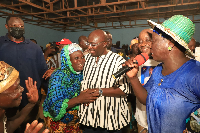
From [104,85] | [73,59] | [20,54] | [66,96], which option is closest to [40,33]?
[20,54]

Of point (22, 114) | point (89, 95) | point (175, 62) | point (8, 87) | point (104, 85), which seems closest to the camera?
point (8, 87)

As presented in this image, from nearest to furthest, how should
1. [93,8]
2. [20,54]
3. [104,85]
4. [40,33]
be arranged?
[104,85]
[20,54]
[93,8]
[40,33]

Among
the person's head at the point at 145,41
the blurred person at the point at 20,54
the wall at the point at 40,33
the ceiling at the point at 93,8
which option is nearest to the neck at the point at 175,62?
the person's head at the point at 145,41

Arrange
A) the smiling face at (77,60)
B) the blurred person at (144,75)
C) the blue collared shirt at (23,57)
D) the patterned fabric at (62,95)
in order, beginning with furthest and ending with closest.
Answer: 1. the blue collared shirt at (23,57)
2. the blurred person at (144,75)
3. the smiling face at (77,60)
4. the patterned fabric at (62,95)

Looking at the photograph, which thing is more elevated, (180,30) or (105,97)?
(180,30)

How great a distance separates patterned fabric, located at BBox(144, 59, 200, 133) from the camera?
1.14 m

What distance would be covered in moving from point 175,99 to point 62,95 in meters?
1.25

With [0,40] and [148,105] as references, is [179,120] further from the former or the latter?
[0,40]

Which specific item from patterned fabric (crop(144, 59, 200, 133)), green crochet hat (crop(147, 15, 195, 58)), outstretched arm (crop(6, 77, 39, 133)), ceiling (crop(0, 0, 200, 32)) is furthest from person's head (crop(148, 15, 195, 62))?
ceiling (crop(0, 0, 200, 32))

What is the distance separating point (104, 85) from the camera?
1.92 meters

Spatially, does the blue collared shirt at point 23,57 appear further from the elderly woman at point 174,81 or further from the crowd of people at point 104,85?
the elderly woman at point 174,81

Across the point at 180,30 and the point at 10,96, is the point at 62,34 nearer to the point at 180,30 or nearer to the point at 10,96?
the point at 10,96

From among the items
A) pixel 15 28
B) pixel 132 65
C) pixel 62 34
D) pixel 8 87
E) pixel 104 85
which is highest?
pixel 62 34

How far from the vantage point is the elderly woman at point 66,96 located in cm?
182
